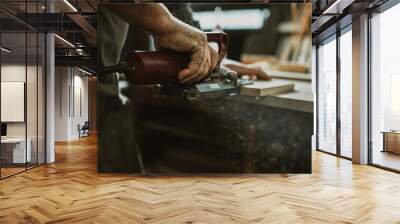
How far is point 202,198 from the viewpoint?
470cm

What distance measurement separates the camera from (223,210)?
410 cm

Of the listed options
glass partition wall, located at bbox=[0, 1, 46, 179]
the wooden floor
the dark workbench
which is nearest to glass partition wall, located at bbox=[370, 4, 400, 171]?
the wooden floor

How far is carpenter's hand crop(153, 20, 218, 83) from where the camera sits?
19.8 feet

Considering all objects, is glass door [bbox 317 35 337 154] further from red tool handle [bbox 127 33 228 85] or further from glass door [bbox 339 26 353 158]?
red tool handle [bbox 127 33 228 85]

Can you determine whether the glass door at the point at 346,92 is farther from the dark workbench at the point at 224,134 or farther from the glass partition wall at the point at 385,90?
the dark workbench at the point at 224,134

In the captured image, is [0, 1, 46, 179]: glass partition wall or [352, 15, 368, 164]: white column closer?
[0, 1, 46, 179]: glass partition wall

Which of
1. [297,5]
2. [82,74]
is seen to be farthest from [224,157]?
[82,74]

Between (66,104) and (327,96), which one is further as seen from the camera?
(66,104)

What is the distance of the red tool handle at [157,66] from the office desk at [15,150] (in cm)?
275

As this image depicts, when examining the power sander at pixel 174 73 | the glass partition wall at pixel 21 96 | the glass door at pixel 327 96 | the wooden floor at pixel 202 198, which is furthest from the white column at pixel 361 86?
the glass partition wall at pixel 21 96

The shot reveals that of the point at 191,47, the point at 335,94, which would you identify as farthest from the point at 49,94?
the point at 335,94

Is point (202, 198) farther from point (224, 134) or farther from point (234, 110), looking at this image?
point (234, 110)

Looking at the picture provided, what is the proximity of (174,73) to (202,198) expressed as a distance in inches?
88.9

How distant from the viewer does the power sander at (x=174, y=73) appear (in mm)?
6027
